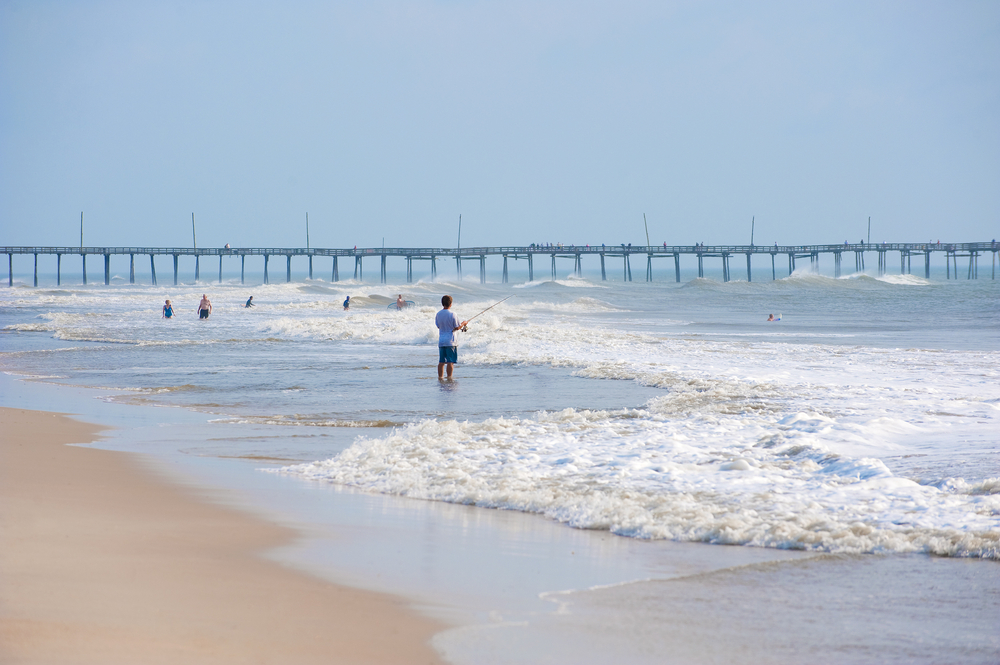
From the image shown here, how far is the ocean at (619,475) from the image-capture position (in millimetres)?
3969

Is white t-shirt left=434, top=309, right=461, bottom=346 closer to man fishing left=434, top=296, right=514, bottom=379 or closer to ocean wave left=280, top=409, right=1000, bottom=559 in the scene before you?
man fishing left=434, top=296, right=514, bottom=379

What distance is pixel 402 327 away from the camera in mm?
23938

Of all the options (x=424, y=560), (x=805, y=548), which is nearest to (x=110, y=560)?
(x=424, y=560)

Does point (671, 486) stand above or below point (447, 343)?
below

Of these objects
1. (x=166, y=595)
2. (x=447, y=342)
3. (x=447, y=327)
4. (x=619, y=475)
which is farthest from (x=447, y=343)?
(x=166, y=595)

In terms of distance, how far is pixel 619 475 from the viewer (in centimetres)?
663

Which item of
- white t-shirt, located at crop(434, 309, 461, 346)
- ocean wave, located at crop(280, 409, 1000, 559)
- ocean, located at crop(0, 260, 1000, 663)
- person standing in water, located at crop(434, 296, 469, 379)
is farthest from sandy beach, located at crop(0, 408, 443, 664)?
white t-shirt, located at crop(434, 309, 461, 346)

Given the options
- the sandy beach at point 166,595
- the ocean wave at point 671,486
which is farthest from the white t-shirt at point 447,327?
the sandy beach at point 166,595

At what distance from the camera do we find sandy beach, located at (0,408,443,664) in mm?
3324

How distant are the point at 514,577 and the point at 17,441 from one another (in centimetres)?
596

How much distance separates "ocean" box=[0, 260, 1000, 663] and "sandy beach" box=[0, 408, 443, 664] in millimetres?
267

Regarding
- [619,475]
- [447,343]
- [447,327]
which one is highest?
[447,327]

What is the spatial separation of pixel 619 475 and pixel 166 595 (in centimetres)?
362

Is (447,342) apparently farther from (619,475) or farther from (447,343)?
(619,475)
